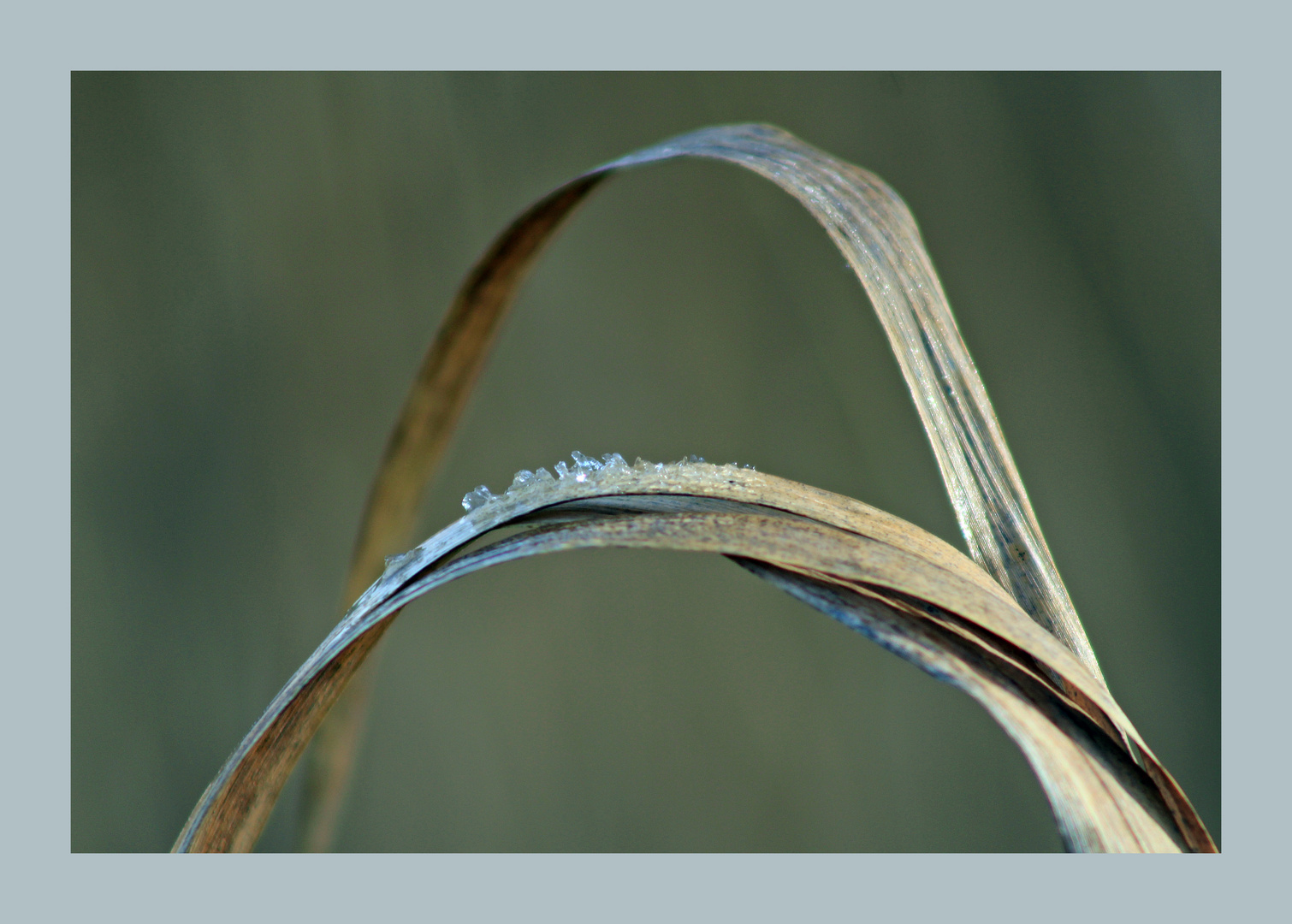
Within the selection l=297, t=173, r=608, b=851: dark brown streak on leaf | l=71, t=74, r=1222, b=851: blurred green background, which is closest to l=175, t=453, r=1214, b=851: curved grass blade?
l=297, t=173, r=608, b=851: dark brown streak on leaf

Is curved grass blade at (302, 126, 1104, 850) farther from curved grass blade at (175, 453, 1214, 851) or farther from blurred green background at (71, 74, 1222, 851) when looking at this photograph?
blurred green background at (71, 74, 1222, 851)

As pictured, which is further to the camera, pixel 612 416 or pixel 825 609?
pixel 612 416

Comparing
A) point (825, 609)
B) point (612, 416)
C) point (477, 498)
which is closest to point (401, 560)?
point (477, 498)

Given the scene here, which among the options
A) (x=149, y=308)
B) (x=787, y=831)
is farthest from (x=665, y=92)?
(x=787, y=831)

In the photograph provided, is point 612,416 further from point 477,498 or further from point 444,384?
point 477,498

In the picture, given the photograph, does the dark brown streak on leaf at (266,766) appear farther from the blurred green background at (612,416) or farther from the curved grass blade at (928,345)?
the blurred green background at (612,416)

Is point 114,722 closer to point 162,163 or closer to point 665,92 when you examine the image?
point 162,163
